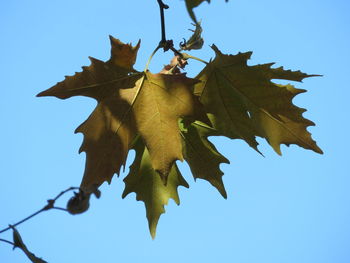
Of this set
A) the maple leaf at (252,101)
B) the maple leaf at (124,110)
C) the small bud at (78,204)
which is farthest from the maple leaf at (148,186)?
the small bud at (78,204)

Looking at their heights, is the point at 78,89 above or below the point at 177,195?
above

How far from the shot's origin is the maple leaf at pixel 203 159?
7.43ft

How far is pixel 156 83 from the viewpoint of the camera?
2.09 metres

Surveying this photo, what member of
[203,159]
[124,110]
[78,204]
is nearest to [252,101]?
[203,159]

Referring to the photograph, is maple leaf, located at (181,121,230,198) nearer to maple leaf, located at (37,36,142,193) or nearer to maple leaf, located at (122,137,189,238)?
maple leaf, located at (122,137,189,238)

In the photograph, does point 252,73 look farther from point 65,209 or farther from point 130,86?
point 65,209

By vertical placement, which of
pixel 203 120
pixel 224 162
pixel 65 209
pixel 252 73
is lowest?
pixel 65 209

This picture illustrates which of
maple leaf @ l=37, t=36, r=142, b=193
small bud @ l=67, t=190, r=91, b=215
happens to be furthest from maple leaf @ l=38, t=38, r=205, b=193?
small bud @ l=67, t=190, r=91, b=215

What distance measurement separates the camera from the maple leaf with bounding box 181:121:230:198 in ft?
7.43

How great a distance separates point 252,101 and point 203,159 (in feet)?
1.27

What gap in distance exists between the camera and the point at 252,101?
7.09 ft

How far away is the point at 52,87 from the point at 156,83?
475mm

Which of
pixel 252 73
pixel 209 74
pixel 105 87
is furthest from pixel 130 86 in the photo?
pixel 252 73

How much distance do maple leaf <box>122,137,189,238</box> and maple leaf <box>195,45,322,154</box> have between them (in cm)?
41
